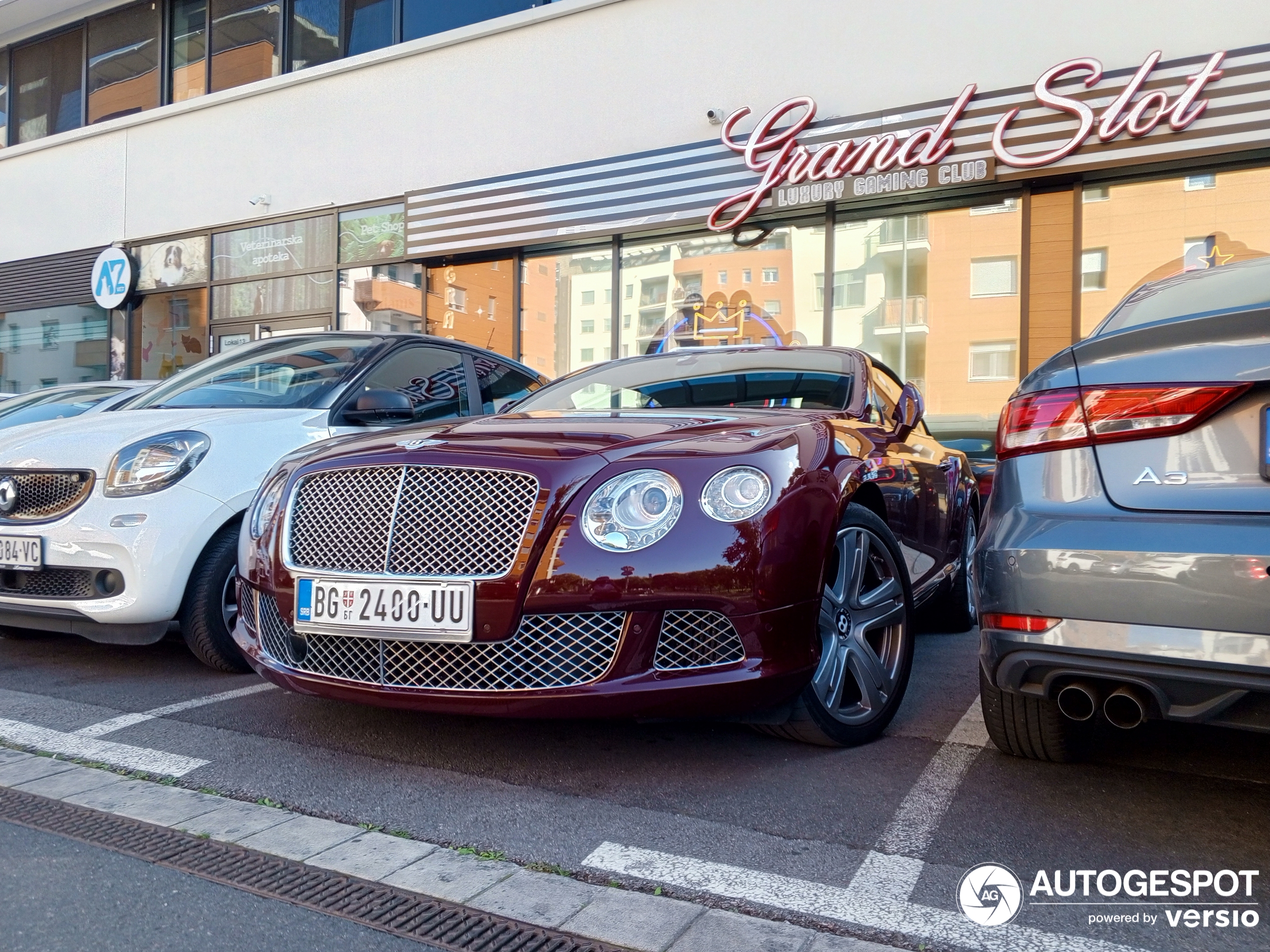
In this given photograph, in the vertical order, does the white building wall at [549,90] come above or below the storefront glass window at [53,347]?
above

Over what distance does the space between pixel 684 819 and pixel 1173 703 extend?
1.11 metres

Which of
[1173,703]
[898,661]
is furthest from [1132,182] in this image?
[1173,703]

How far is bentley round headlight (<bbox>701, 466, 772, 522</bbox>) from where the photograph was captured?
2.62 metres

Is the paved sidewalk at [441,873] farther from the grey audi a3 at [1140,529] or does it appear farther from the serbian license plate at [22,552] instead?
the serbian license plate at [22,552]

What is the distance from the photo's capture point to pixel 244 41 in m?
14.3

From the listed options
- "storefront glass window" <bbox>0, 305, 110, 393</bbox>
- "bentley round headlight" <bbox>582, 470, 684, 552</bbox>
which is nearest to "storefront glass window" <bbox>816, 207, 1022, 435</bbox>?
"bentley round headlight" <bbox>582, 470, 684, 552</bbox>

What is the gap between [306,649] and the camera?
2.93 metres

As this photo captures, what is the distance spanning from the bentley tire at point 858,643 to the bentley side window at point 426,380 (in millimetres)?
2315

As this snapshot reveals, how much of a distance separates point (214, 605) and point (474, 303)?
8.32 m

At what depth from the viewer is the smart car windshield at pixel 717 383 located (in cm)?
390

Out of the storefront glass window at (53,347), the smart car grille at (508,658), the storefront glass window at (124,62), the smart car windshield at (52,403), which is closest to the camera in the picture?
the smart car grille at (508,658)

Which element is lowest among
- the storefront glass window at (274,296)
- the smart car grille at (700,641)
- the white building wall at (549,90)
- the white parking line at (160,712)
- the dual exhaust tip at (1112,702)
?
the white parking line at (160,712)

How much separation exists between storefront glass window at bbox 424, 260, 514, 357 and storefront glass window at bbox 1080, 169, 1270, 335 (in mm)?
6003

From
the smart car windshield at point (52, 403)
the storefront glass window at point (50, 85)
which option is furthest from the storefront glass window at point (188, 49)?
the smart car windshield at point (52, 403)
